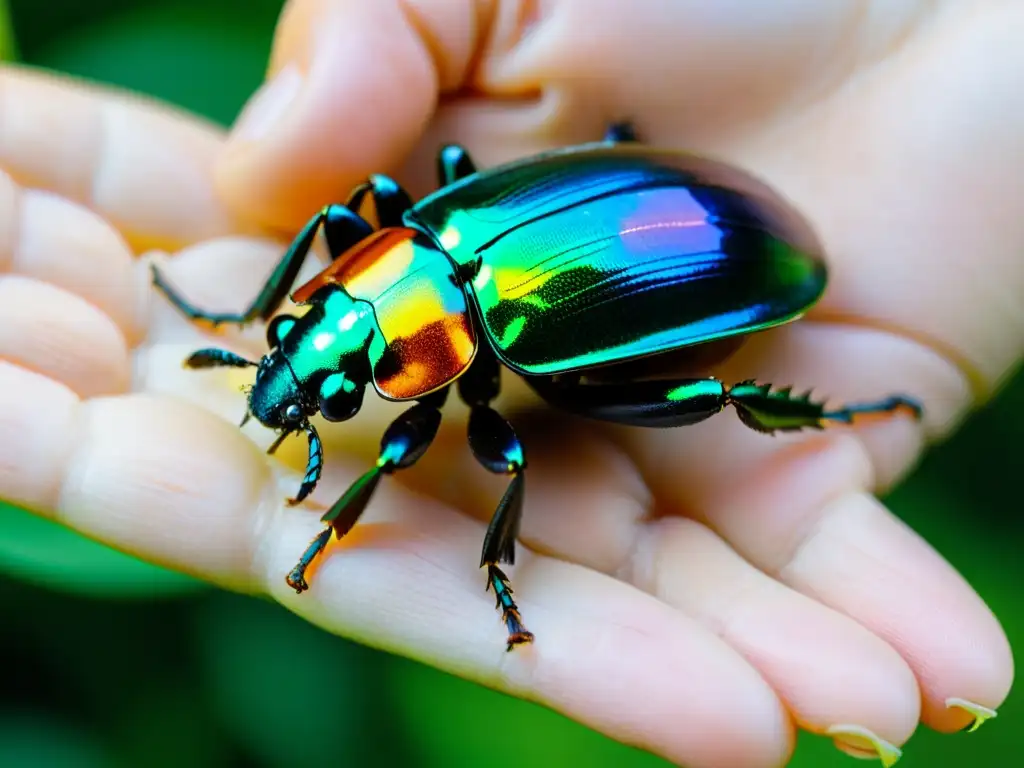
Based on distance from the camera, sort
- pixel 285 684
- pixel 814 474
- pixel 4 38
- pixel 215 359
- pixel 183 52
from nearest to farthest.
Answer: pixel 215 359
pixel 814 474
pixel 285 684
pixel 4 38
pixel 183 52

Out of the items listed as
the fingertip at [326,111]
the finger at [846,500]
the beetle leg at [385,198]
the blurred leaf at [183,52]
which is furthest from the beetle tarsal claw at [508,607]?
the blurred leaf at [183,52]

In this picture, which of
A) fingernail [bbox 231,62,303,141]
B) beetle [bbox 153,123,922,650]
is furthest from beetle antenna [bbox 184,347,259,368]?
fingernail [bbox 231,62,303,141]

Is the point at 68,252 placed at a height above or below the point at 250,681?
above

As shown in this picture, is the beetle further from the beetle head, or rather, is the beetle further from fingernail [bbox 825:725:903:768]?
fingernail [bbox 825:725:903:768]

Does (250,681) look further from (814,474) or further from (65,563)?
(814,474)

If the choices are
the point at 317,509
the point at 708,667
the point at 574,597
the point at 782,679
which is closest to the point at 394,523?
the point at 317,509

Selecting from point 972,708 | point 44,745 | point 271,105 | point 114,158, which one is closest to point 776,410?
point 972,708

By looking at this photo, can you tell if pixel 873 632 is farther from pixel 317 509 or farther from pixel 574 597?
pixel 317 509
